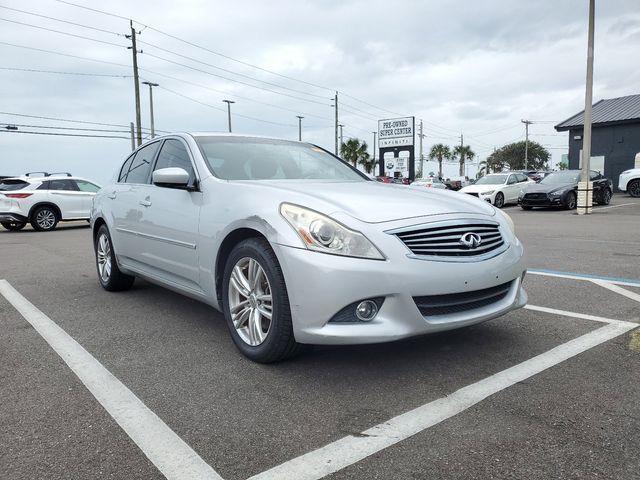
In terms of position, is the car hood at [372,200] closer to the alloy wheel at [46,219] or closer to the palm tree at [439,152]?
the alloy wheel at [46,219]

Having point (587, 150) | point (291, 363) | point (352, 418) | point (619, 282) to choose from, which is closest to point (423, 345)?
point (291, 363)

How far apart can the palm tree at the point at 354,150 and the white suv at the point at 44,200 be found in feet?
174

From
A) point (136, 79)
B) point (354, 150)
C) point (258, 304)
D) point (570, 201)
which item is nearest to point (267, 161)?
point (258, 304)

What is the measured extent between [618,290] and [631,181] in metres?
22.4

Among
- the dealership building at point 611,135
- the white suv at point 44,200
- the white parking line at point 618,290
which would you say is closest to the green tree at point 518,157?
the dealership building at point 611,135

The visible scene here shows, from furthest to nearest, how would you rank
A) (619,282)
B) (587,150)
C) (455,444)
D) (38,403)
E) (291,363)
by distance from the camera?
(587,150)
(619,282)
(291,363)
(38,403)
(455,444)

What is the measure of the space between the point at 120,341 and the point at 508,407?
2.67 m

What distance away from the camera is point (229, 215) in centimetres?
346

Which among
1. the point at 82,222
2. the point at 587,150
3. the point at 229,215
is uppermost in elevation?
the point at 587,150

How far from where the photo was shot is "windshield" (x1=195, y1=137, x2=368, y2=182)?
13.5 feet

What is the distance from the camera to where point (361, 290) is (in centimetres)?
283

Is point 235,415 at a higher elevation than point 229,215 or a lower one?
lower

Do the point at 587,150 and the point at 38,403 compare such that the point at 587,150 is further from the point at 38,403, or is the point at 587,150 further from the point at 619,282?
the point at 38,403

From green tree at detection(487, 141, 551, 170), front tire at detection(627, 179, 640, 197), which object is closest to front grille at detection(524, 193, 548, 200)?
front tire at detection(627, 179, 640, 197)
